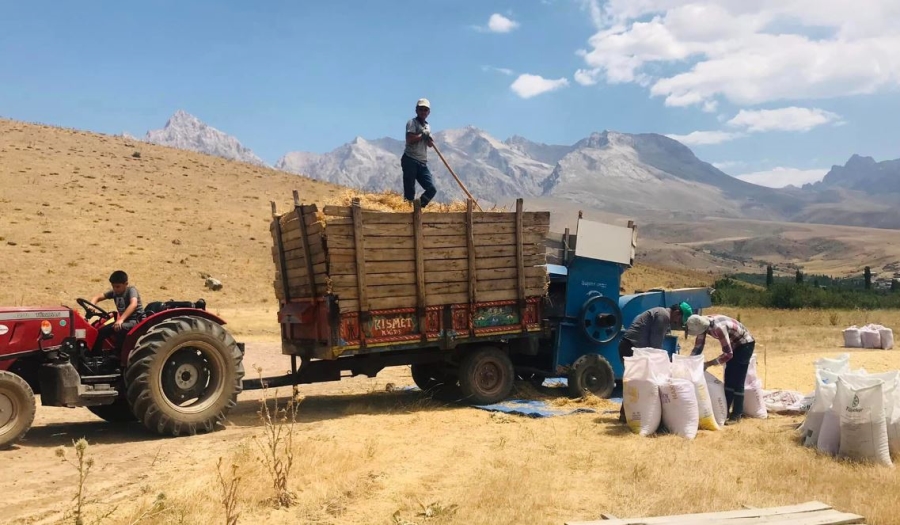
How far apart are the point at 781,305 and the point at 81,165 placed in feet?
117

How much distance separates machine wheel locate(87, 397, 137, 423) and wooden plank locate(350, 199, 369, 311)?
3.00m

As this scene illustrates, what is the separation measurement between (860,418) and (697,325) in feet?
6.82

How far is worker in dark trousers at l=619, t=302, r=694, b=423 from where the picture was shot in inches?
368

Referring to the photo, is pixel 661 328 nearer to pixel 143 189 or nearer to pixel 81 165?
pixel 143 189

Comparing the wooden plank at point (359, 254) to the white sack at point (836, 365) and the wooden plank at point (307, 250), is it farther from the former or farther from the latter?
the white sack at point (836, 365)

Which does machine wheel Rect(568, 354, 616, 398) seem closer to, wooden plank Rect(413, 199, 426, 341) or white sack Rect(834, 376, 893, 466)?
wooden plank Rect(413, 199, 426, 341)

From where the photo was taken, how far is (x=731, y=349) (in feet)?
28.0

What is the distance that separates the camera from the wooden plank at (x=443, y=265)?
8602 millimetres

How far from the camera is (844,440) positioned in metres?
6.80

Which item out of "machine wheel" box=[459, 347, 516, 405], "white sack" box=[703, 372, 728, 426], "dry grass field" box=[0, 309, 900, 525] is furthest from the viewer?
"machine wheel" box=[459, 347, 516, 405]

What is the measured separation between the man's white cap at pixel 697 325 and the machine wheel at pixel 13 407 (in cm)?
690

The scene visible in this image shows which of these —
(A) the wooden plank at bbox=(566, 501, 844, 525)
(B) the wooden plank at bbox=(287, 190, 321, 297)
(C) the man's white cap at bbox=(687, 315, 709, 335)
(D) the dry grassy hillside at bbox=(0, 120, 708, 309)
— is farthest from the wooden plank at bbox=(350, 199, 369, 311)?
(A) the wooden plank at bbox=(566, 501, 844, 525)

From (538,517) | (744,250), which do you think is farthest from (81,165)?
(744,250)

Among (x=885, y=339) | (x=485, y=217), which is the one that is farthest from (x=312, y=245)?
(x=885, y=339)
